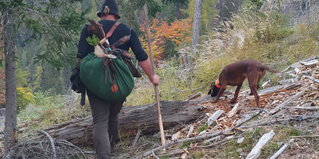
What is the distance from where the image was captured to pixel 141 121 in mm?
5070

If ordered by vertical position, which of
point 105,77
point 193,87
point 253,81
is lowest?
point 193,87

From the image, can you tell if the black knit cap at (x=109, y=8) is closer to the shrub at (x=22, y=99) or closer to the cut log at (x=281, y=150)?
the cut log at (x=281, y=150)

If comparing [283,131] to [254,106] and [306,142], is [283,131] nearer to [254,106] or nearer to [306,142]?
[306,142]

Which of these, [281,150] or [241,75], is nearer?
[281,150]

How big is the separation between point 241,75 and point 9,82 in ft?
11.7

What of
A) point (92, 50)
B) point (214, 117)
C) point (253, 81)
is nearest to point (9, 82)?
point (92, 50)

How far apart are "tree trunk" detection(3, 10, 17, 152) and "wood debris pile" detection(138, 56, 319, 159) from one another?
7.34 ft

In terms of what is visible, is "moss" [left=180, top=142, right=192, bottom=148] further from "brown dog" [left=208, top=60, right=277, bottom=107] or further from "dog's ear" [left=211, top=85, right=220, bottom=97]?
"dog's ear" [left=211, top=85, right=220, bottom=97]

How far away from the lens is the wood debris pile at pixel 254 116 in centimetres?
400

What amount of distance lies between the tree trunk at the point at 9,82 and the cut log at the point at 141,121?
2.20ft

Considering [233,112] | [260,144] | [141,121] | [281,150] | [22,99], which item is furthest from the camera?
[22,99]

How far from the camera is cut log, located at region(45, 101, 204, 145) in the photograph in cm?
495

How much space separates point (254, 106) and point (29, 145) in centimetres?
312

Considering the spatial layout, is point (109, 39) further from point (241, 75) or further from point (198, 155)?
point (241, 75)
